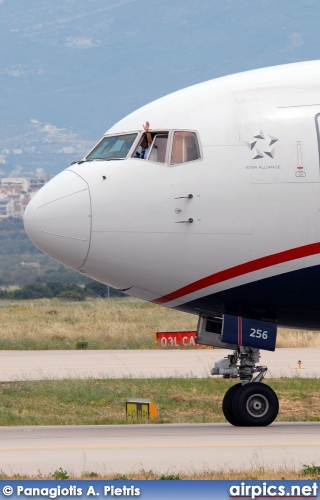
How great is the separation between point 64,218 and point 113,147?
1.90m

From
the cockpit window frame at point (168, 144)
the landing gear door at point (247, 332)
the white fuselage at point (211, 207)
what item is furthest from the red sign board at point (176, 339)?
the cockpit window frame at point (168, 144)

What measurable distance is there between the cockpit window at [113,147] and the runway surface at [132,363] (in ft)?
41.7

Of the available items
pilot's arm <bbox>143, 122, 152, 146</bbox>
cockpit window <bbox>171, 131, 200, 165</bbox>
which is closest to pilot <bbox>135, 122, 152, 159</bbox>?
pilot's arm <bbox>143, 122, 152, 146</bbox>

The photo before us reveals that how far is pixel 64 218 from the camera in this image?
67.5 ft

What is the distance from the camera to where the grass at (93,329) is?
47969 millimetres

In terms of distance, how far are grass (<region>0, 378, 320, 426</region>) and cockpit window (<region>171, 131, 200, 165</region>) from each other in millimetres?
6185

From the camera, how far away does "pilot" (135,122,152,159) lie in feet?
69.5

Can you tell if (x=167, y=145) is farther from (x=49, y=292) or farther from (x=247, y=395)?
(x=49, y=292)

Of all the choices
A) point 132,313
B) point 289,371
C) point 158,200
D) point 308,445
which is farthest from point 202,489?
point 132,313

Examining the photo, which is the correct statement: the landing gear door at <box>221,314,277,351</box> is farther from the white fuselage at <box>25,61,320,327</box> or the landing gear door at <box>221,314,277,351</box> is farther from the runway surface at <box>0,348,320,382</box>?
the runway surface at <box>0,348,320,382</box>

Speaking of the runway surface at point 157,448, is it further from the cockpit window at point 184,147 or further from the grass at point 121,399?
the cockpit window at point 184,147

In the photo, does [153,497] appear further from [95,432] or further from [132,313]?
[132,313]

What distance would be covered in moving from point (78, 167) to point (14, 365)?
18.7m

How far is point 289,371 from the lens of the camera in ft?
119
